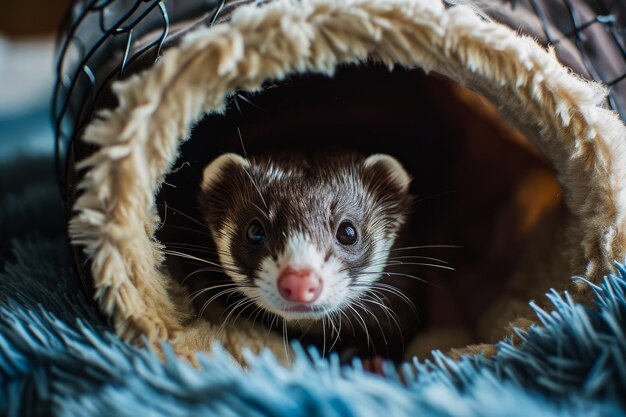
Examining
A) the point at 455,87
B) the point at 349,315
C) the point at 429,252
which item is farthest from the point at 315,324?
the point at 455,87

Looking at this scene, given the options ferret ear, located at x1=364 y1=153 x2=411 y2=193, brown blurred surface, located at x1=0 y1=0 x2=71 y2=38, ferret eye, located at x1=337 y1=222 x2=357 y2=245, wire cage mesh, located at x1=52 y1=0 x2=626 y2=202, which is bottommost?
ferret eye, located at x1=337 y1=222 x2=357 y2=245

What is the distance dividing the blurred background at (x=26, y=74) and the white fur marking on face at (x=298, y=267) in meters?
0.82

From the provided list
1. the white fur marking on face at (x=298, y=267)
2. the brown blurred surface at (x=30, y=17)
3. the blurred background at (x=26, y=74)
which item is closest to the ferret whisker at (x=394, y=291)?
the white fur marking on face at (x=298, y=267)

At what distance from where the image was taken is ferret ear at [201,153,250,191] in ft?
3.07

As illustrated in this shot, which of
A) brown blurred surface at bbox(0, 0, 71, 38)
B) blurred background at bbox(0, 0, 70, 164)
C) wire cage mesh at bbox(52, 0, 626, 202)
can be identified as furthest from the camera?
brown blurred surface at bbox(0, 0, 71, 38)

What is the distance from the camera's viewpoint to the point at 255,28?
634 mm

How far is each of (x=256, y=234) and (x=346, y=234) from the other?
15 cm

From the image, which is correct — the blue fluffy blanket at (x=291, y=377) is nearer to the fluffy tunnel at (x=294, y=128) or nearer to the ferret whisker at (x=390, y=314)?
the fluffy tunnel at (x=294, y=128)

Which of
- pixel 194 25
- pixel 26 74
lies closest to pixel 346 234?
pixel 194 25

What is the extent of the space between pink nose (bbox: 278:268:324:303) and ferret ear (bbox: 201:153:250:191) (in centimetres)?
24

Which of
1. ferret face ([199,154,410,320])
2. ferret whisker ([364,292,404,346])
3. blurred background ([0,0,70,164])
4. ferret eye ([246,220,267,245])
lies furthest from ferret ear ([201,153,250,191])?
blurred background ([0,0,70,164])

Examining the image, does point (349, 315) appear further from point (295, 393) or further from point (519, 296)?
→ point (295, 393)

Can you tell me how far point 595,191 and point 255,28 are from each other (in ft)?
1.57

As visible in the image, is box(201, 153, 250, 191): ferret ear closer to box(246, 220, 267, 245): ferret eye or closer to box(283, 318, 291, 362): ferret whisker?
box(246, 220, 267, 245): ferret eye
